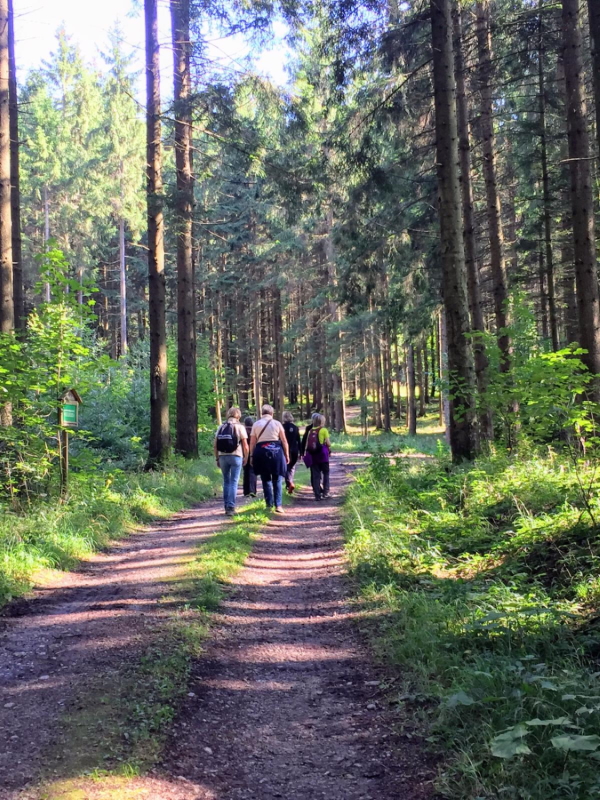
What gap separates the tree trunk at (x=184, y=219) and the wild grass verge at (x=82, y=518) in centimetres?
283

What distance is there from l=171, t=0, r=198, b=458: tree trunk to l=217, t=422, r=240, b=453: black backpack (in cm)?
646

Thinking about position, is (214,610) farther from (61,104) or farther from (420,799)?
(61,104)

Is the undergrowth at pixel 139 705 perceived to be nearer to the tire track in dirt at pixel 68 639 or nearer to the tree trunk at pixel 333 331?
the tire track in dirt at pixel 68 639

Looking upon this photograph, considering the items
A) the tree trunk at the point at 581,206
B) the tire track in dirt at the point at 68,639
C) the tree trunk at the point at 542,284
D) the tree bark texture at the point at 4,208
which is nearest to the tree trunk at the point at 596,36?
the tree trunk at the point at 581,206

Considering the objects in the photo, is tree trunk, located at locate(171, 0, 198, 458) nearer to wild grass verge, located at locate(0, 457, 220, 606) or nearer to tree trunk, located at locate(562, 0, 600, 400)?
wild grass verge, located at locate(0, 457, 220, 606)

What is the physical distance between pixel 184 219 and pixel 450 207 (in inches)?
279

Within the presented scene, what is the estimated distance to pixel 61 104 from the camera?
4072 centimetres

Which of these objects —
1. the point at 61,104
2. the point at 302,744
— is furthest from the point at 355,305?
the point at 61,104

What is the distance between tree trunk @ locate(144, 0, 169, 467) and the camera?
13.2 meters

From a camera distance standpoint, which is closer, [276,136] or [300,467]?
[276,136]

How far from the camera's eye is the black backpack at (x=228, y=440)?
9.75m

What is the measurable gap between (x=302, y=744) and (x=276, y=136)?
14.8m

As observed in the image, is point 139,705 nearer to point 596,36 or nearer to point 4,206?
point 596,36

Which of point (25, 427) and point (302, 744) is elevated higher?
point (25, 427)
